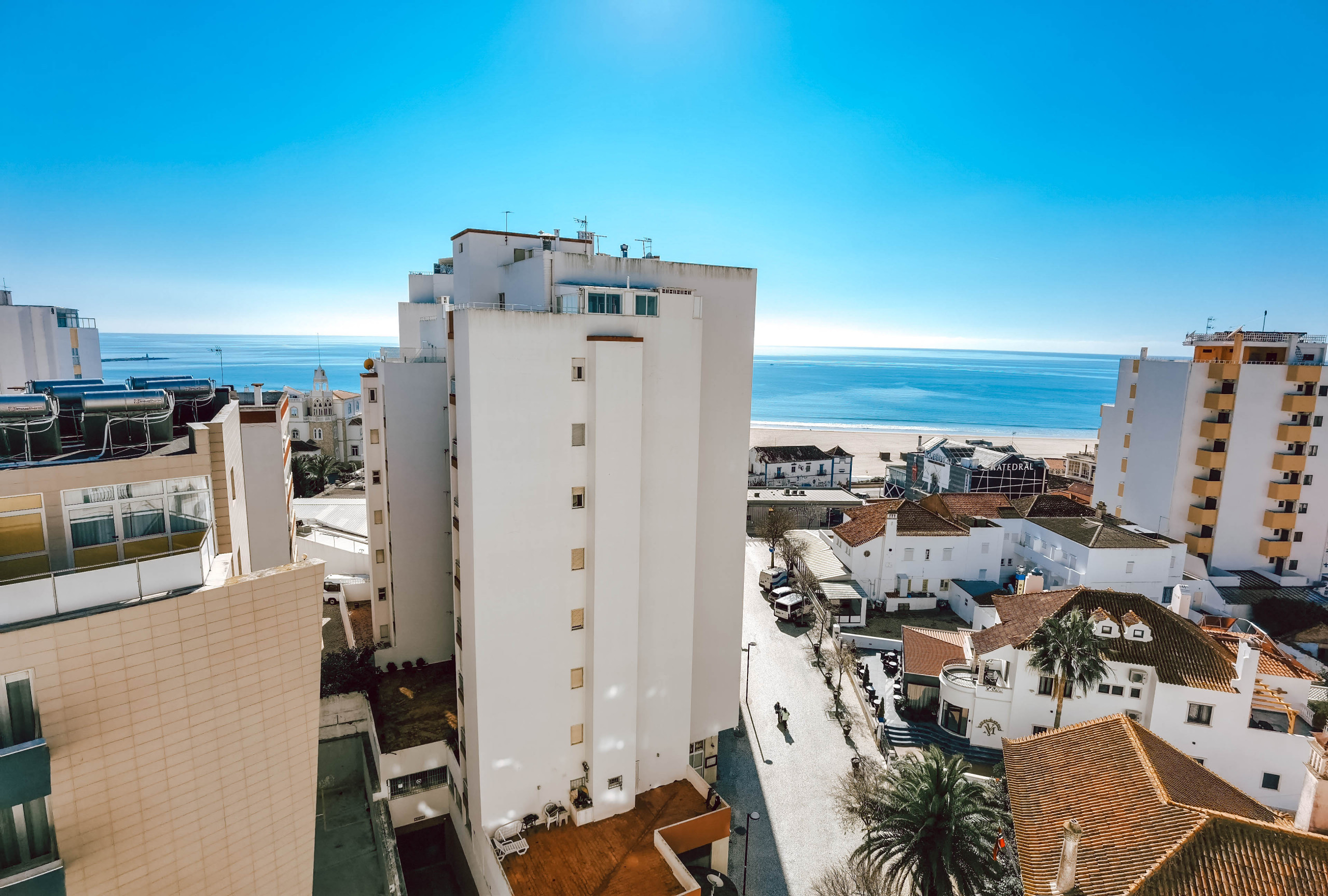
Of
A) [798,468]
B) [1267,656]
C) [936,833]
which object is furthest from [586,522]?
[798,468]

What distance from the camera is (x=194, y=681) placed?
12.4 m

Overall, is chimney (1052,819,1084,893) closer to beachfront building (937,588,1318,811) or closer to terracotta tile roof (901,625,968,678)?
beachfront building (937,588,1318,811)

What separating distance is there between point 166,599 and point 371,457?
62.0ft

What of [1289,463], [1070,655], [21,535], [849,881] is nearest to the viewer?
[21,535]

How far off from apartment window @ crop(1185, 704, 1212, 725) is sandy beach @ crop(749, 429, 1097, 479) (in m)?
79.3

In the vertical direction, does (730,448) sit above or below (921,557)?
above

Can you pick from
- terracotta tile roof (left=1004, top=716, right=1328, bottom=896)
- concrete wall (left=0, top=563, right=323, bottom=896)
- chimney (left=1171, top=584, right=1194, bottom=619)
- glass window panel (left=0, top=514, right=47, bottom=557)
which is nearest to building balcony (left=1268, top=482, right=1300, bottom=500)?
chimney (left=1171, top=584, right=1194, bottom=619)

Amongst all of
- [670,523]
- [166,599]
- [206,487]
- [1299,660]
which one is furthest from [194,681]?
[1299,660]

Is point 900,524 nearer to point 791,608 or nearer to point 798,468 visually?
point 791,608

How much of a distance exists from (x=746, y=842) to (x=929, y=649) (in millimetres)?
16206

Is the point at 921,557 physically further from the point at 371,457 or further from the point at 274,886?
the point at 274,886

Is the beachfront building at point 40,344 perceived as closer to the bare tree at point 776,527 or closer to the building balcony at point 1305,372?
the bare tree at point 776,527

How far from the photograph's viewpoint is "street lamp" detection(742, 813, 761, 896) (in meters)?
23.2

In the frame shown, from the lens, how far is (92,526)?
1216 cm
